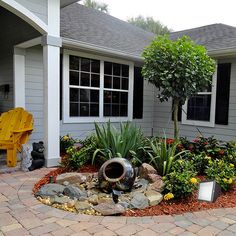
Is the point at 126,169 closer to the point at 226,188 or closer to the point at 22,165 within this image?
the point at 226,188

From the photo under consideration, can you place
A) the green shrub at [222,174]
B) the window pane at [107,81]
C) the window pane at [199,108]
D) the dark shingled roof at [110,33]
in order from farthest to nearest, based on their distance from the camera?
the window pane at [107,81]
the window pane at [199,108]
the dark shingled roof at [110,33]
the green shrub at [222,174]

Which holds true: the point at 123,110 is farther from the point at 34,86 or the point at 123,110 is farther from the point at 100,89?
the point at 34,86

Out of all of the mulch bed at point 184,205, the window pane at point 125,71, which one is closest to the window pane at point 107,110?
the window pane at point 125,71

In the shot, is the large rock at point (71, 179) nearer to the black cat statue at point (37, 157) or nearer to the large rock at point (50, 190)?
the large rock at point (50, 190)

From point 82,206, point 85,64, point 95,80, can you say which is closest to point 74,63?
point 85,64

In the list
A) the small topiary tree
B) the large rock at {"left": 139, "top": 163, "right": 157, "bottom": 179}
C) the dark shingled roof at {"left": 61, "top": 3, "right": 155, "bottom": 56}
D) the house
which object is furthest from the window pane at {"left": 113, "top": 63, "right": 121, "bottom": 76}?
the large rock at {"left": 139, "top": 163, "right": 157, "bottom": 179}

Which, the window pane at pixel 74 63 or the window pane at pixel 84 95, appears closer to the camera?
the window pane at pixel 74 63

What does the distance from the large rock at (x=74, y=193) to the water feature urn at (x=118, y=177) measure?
315 millimetres

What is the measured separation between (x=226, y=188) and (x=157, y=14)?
34673 mm

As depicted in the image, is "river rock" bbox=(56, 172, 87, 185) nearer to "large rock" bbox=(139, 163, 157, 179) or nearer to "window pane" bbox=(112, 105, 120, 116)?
"large rock" bbox=(139, 163, 157, 179)

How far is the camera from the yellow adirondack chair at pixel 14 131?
15.0 ft

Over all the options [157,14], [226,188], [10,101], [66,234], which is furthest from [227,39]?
[157,14]

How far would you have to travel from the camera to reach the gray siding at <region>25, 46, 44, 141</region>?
590cm

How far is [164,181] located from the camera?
356 cm
